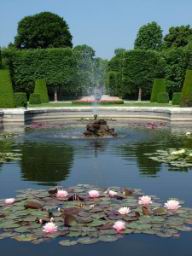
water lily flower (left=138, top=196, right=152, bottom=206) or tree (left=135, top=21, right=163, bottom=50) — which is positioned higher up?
tree (left=135, top=21, right=163, bottom=50)

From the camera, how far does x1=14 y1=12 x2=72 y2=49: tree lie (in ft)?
174

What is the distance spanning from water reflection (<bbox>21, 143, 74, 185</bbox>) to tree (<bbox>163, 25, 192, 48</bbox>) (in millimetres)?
46209

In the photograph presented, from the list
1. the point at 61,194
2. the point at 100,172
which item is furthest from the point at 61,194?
the point at 100,172

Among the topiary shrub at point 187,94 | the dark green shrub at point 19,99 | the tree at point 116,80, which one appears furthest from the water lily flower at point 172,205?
the tree at point 116,80

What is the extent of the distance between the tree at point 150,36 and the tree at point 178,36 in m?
1.89

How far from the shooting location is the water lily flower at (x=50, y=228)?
5.04 metres

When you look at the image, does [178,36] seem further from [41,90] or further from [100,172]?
[100,172]

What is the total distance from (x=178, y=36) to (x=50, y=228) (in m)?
53.9

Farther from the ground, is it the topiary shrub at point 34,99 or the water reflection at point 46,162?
the topiary shrub at point 34,99

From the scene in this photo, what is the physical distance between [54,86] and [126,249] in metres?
35.7

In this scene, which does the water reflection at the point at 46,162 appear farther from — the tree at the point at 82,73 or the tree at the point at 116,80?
the tree at the point at 116,80

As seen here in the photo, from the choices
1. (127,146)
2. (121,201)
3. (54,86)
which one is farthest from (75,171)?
(54,86)

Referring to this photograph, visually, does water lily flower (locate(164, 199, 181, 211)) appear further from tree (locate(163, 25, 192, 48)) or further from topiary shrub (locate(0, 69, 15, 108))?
tree (locate(163, 25, 192, 48))

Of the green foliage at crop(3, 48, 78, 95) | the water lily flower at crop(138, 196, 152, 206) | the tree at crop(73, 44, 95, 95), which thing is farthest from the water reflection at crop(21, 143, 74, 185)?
the tree at crop(73, 44, 95, 95)
